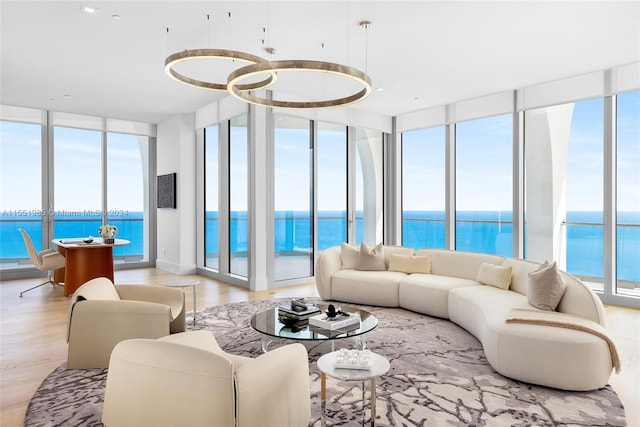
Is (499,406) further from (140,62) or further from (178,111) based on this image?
(178,111)

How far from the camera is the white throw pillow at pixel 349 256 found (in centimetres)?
558

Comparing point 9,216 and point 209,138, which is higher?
point 209,138

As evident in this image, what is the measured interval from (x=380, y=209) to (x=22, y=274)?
Answer: 6.76m

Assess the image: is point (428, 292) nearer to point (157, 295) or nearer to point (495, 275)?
point (495, 275)

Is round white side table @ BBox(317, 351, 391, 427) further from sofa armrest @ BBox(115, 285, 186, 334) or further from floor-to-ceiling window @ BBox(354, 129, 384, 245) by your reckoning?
floor-to-ceiling window @ BBox(354, 129, 384, 245)

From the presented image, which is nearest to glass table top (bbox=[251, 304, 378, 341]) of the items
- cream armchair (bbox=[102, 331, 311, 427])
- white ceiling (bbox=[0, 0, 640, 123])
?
cream armchair (bbox=[102, 331, 311, 427])

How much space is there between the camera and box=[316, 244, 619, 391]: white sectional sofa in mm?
2793

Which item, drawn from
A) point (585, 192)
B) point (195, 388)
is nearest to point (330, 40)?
point (195, 388)

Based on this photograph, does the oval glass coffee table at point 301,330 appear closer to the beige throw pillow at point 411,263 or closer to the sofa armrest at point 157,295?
the sofa armrest at point 157,295

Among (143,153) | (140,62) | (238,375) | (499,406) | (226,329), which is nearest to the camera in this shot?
(238,375)

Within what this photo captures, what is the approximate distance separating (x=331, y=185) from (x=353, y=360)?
5225 millimetres

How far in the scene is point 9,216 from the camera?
7383mm

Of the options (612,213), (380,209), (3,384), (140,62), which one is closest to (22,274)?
(140,62)

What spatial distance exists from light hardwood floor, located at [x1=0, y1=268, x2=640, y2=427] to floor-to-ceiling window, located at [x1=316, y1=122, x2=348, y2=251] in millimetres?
1208
